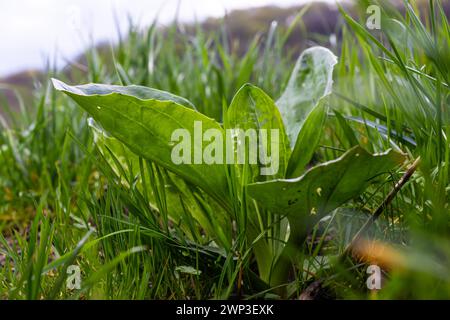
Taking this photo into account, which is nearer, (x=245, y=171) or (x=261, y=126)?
(x=245, y=171)

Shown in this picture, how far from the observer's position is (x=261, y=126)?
2.90ft

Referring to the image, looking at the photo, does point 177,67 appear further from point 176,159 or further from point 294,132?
point 176,159

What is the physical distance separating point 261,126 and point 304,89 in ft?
0.76

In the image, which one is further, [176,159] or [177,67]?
[177,67]

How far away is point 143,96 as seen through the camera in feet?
2.96

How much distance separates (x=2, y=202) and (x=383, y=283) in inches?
42.7

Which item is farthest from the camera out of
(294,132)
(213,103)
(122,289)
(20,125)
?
(20,125)

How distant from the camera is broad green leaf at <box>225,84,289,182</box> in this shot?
2.84 ft

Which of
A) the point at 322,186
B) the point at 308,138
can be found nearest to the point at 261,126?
the point at 308,138

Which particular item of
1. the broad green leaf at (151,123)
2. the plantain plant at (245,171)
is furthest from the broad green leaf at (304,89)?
the broad green leaf at (151,123)

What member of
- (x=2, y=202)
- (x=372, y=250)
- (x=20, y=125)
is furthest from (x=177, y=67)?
(x=372, y=250)

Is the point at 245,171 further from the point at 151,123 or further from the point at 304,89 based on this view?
the point at 304,89

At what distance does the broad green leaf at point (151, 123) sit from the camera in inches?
30.7

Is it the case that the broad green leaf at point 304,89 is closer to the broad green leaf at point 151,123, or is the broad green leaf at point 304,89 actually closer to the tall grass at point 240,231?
the tall grass at point 240,231
